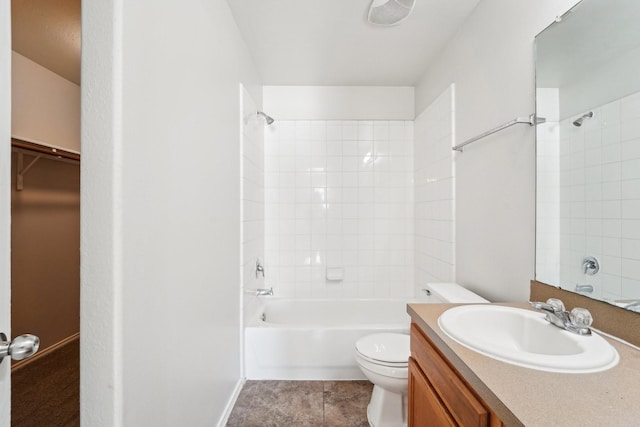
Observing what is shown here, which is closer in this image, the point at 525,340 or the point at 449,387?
the point at 449,387

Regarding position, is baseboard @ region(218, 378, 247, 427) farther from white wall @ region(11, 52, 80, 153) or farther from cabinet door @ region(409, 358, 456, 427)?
white wall @ region(11, 52, 80, 153)

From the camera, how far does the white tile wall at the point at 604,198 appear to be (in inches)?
33.9

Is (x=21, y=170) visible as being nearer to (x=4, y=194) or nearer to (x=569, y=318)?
(x=4, y=194)

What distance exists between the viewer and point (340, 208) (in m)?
2.91

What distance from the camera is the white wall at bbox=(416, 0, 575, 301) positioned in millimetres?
1304

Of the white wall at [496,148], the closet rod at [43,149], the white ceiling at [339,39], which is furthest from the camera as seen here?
the closet rod at [43,149]

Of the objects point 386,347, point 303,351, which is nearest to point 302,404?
point 303,351

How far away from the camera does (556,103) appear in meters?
1.14

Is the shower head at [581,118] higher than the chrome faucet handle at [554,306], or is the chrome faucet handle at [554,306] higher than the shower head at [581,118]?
the shower head at [581,118]

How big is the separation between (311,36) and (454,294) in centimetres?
200

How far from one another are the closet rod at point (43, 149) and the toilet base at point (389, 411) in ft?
9.06

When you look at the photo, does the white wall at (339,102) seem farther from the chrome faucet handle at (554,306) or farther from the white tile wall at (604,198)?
the chrome faucet handle at (554,306)

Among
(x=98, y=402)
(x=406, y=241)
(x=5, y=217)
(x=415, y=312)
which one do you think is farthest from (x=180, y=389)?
(x=406, y=241)

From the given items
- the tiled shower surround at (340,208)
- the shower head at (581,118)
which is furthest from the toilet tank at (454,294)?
the tiled shower surround at (340,208)
